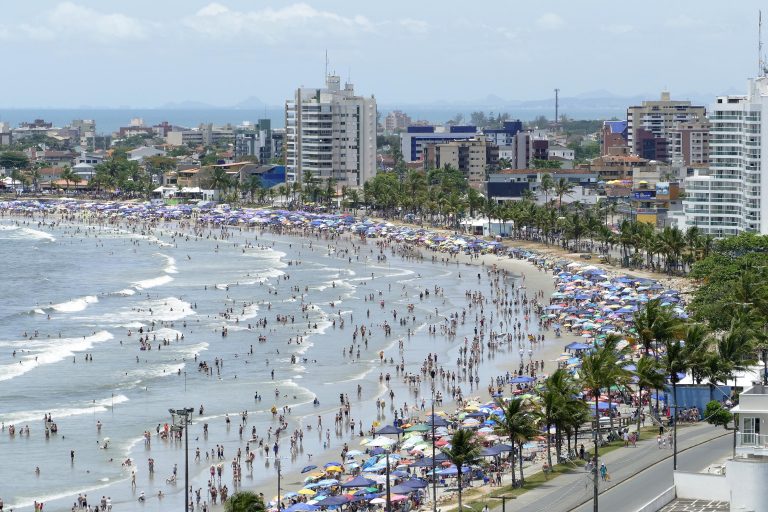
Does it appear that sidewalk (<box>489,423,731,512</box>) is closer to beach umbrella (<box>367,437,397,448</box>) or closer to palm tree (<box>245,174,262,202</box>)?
beach umbrella (<box>367,437,397,448</box>)

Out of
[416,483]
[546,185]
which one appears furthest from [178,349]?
[546,185]

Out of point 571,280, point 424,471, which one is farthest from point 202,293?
point 424,471

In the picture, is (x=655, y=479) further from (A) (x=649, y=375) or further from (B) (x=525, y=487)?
(A) (x=649, y=375)

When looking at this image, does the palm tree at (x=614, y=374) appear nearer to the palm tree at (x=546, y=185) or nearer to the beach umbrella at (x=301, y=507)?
the beach umbrella at (x=301, y=507)

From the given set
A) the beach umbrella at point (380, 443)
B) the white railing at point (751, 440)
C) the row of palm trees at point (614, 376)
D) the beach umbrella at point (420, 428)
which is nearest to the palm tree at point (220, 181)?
the row of palm trees at point (614, 376)

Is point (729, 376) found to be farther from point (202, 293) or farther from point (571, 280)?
point (202, 293)

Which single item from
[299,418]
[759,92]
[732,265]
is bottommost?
[299,418]

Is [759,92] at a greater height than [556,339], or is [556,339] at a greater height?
[759,92]

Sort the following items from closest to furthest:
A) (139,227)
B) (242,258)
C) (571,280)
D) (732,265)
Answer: (732,265)
(571,280)
(242,258)
(139,227)
